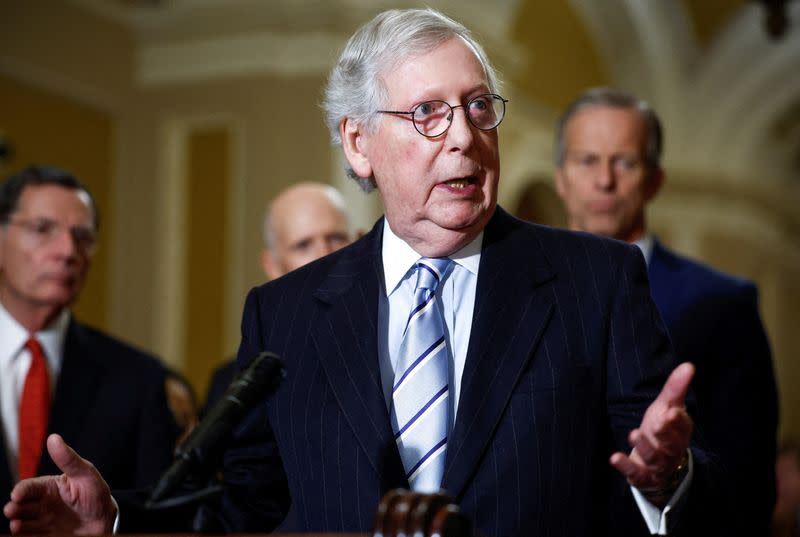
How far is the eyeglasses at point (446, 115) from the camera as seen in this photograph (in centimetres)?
214

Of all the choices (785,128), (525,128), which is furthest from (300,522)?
(785,128)

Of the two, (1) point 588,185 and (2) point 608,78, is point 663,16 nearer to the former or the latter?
(2) point 608,78

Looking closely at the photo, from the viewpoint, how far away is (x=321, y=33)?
300 inches

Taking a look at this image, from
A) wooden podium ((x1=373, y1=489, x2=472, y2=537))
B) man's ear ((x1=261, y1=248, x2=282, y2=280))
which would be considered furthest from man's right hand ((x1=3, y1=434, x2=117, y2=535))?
man's ear ((x1=261, y1=248, x2=282, y2=280))

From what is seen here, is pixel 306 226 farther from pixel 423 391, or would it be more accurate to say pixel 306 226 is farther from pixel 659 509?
pixel 659 509

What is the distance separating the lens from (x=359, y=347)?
2.15 metres

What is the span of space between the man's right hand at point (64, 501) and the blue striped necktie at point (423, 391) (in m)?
0.55

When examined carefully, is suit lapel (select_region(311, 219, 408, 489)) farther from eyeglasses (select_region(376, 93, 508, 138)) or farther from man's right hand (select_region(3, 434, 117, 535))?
man's right hand (select_region(3, 434, 117, 535))

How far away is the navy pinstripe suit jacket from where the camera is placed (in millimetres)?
1994

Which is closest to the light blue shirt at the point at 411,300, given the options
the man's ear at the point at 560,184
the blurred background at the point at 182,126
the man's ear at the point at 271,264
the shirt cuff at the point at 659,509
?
the shirt cuff at the point at 659,509

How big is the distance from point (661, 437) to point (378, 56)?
919 mm

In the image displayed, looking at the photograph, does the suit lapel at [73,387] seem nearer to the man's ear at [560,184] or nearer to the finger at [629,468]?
the man's ear at [560,184]

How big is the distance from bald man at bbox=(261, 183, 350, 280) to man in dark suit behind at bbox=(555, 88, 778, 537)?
858 millimetres

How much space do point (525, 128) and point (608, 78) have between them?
7.10ft
